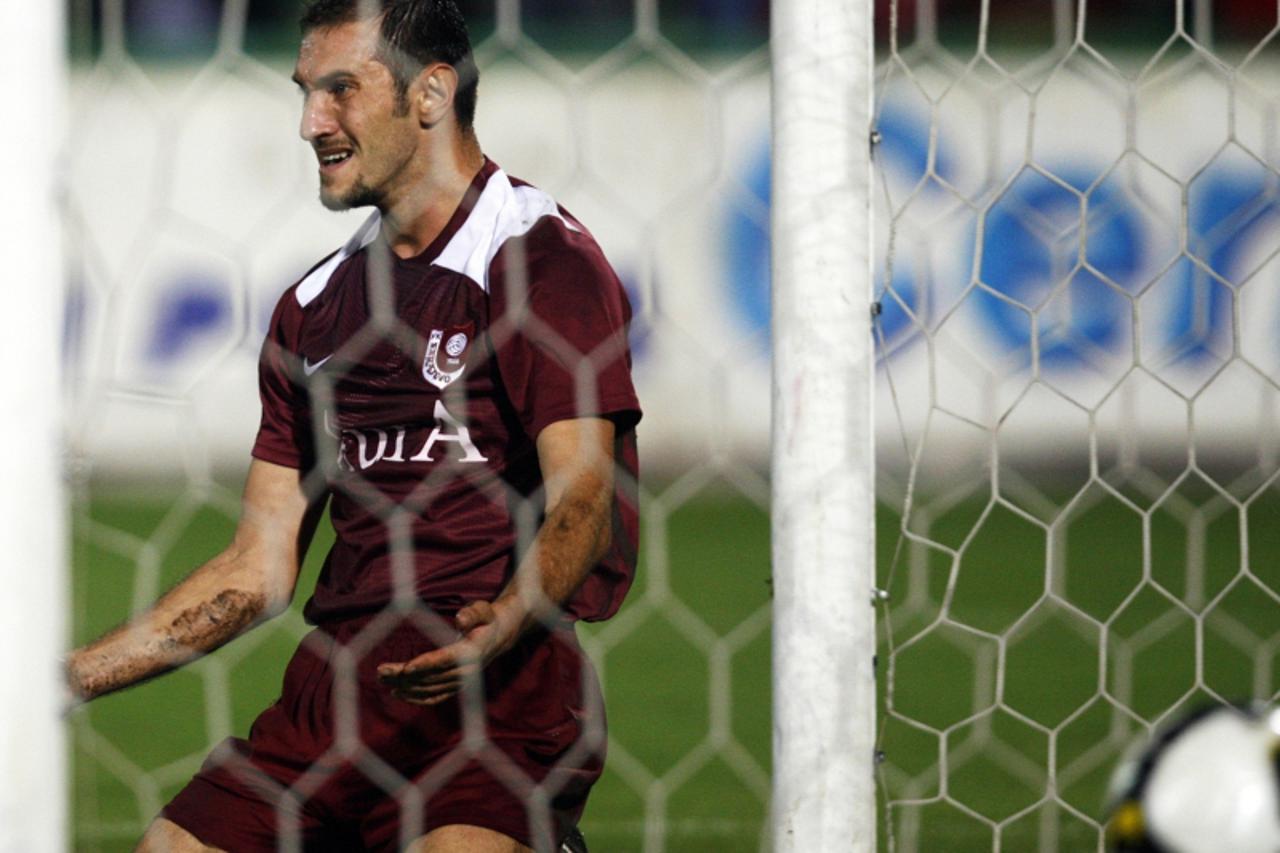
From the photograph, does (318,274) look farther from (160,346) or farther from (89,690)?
(160,346)

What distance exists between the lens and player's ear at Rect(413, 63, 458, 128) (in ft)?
4.59

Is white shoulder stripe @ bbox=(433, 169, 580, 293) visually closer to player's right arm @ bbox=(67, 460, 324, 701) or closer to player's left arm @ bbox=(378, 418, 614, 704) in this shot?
player's left arm @ bbox=(378, 418, 614, 704)

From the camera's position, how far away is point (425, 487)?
1.40 meters

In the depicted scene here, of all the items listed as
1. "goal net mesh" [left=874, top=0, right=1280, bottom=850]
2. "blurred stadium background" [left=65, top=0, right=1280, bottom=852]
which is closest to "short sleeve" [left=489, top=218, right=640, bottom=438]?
"blurred stadium background" [left=65, top=0, right=1280, bottom=852]

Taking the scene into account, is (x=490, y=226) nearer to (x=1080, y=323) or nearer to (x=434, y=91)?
(x=434, y=91)

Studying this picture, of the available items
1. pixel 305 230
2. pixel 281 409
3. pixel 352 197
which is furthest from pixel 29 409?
pixel 305 230

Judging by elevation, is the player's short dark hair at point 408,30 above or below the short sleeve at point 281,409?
above

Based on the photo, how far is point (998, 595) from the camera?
149 inches

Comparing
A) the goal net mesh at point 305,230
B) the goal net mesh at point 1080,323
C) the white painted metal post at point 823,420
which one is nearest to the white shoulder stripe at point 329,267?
the white painted metal post at point 823,420

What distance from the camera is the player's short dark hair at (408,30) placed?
1388 millimetres

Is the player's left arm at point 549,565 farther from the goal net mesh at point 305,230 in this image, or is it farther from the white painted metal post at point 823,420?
the goal net mesh at point 305,230

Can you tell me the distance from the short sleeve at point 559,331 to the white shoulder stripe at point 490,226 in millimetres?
13

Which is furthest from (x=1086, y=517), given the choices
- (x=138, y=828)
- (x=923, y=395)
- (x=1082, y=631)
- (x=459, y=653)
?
(x=459, y=653)

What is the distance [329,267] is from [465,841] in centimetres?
52
